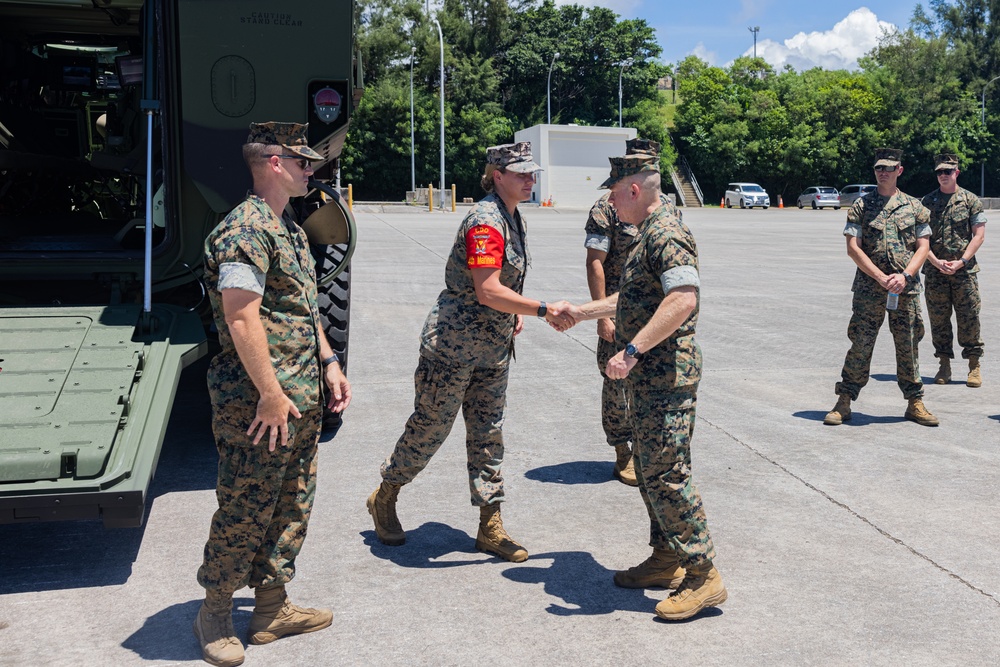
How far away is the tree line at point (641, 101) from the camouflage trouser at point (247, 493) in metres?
49.4

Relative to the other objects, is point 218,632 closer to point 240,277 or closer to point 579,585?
point 240,277

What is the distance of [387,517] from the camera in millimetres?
4461

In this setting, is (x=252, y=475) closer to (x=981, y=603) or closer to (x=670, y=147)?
(x=981, y=603)

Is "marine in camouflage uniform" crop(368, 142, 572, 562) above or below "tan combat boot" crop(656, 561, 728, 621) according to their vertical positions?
above

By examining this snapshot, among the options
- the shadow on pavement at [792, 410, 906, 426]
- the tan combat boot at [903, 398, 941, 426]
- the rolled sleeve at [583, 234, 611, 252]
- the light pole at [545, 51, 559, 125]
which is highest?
the light pole at [545, 51, 559, 125]

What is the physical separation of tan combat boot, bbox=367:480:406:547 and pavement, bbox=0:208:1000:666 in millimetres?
58

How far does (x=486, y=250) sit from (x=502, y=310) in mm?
250

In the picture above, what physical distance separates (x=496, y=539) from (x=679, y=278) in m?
1.45

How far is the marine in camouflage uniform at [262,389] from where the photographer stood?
3234 millimetres

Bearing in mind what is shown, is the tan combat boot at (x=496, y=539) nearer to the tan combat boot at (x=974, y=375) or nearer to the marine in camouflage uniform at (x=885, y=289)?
the marine in camouflage uniform at (x=885, y=289)

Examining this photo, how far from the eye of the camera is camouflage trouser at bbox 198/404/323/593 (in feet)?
10.9

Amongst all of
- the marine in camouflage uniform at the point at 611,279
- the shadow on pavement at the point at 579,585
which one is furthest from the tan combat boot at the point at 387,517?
the marine in camouflage uniform at the point at 611,279

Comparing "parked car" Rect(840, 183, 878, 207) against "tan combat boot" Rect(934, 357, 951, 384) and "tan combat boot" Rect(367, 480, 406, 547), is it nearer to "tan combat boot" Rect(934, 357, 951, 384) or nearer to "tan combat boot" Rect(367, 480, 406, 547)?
"tan combat boot" Rect(934, 357, 951, 384)

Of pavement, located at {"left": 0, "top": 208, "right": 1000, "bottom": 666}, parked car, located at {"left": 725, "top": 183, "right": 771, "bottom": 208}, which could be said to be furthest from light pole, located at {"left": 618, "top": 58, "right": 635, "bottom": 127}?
pavement, located at {"left": 0, "top": 208, "right": 1000, "bottom": 666}
